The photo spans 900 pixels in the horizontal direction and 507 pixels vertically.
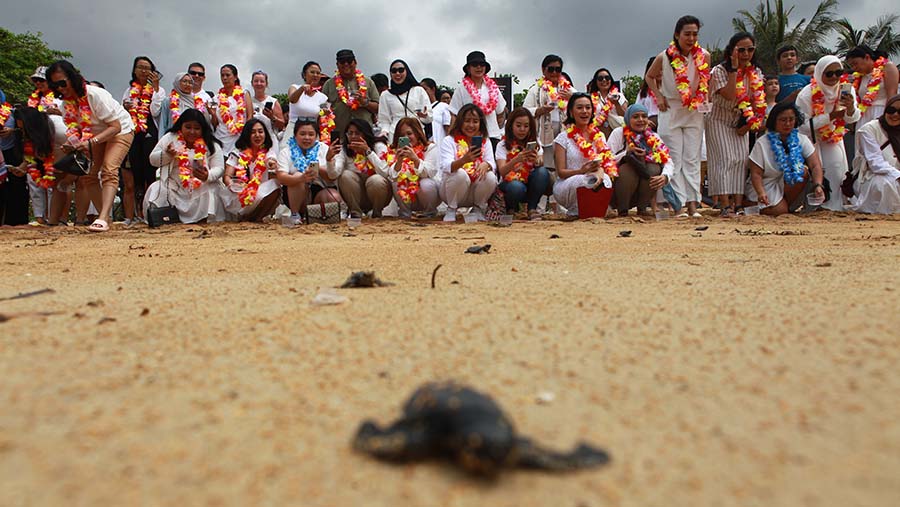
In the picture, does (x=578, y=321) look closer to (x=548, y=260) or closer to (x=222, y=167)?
(x=548, y=260)

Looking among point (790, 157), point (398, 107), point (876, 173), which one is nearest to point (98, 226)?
point (398, 107)

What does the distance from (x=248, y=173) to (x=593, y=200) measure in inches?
143

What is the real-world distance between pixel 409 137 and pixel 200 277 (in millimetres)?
3935

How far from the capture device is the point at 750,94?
239 inches

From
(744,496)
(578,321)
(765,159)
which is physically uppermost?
(765,159)

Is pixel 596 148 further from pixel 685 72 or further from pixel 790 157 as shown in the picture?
pixel 790 157

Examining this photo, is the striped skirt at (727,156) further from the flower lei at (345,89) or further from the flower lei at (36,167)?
the flower lei at (36,167)

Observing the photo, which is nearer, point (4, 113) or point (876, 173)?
point (4, 113)

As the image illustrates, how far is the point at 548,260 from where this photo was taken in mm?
3160

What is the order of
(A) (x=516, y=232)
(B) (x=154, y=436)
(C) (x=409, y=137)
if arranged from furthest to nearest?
1. (C) (x=409, y=137)
2. (A) (x=516, y=232)
3. (B) (x=154, y=436)

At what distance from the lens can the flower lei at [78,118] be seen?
17.8 feet

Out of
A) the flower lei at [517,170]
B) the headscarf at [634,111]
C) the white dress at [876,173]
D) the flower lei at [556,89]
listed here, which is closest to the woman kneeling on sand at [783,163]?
the white dress at [876,173]

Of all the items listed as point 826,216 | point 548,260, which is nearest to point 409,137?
point 548,260

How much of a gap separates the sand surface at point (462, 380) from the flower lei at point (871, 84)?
483 cm
